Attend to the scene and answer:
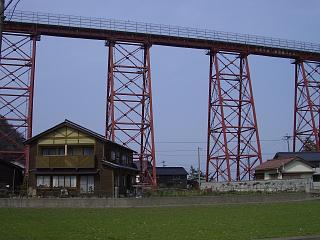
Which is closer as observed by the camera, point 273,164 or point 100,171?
point 100,171

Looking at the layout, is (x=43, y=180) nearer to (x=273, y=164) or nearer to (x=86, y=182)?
(x=86, y=182)

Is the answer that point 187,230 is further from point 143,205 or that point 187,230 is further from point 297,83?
point 297,83

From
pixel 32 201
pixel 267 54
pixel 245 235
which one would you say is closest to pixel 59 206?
pixel 32 201

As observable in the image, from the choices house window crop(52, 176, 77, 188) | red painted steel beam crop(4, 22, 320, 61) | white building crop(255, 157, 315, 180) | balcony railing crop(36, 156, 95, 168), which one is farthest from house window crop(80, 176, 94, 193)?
white building crop(255, 157, 315, 180)

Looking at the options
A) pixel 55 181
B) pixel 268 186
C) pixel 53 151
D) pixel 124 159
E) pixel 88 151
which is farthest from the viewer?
pixel 124 159

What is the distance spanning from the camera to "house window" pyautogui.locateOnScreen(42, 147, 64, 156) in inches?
1496

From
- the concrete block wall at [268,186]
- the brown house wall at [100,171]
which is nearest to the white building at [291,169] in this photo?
the concrete block wall at [268,186]

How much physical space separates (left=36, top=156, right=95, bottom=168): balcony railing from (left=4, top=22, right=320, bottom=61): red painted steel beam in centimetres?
1142

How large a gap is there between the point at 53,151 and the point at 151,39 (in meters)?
14.2

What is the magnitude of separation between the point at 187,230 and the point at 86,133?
25830 millimetres

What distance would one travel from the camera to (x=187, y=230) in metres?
12.9

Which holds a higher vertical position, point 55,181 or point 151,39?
point 151,39

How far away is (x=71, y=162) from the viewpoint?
120 feet

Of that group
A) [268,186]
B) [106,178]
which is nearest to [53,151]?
[106,178]
